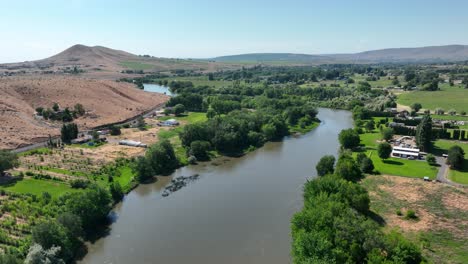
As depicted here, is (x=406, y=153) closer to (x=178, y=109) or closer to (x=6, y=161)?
(x=178, y=109)

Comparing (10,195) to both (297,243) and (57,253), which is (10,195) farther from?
(297,243)

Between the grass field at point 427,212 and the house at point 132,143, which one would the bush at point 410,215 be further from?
the house at point 132,143

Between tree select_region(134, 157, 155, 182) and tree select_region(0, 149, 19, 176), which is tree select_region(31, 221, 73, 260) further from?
tree select_region(0, 149, 19, 176)

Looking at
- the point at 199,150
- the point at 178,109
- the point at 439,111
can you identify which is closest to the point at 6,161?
the point at 199,150

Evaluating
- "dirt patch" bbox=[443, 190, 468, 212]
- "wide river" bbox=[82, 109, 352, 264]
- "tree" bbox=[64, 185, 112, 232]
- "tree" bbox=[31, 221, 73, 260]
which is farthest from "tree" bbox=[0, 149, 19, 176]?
"dirt patch" bbox=[443, 190, 468, 212]

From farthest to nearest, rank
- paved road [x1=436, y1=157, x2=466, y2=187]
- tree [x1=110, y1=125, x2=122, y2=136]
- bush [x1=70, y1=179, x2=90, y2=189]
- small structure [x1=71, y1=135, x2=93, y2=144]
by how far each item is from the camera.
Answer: tree [x1=110, y1=125, x2=122, y2=136]
small structure [x1=71, y1=135, x2=93, y2=144]
paved road [x1=436, y1=157, x2=466, y2=187]
bush [x1=70, y1=179, x2=90, y2=189]
